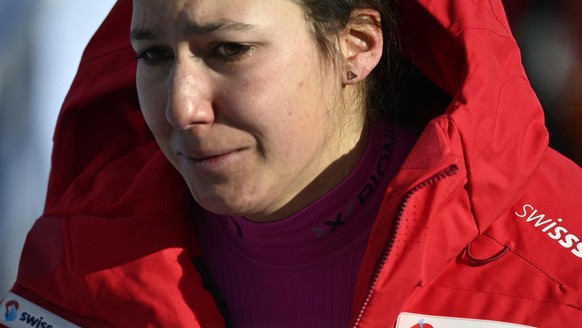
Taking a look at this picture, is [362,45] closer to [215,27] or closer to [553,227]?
[215,27]

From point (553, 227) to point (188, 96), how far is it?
718 millimetres

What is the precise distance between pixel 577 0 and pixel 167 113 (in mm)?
1177

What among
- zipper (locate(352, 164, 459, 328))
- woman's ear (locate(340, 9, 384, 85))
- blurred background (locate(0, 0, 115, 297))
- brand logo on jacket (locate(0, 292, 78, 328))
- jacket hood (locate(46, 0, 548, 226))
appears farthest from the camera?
blurred background (locate(0, 0, 115, 297))

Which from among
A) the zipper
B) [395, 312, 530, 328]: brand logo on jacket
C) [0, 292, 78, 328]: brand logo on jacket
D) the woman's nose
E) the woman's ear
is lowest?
[395, 312, 530, 328]: brand logo on jacket

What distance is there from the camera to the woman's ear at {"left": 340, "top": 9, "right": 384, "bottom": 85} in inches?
69.9

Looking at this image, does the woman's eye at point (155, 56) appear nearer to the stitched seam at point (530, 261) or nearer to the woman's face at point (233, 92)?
the woman's face at point (233, 92)

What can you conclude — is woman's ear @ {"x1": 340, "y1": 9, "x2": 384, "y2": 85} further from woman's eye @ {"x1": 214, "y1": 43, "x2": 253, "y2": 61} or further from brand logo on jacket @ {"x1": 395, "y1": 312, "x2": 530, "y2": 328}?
brand logo on jacket @ {"x1": 395, "y1": 312, "x2": 530, "y2": 328}

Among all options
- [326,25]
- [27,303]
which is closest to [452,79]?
[326,25]

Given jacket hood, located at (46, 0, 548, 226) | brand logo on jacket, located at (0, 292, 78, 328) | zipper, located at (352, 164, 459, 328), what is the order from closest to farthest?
zipper, located at (352, 164, 459, 328) < jacket hood, located at (46, 0, 548, 226) < brand logo on jacket, located at (0, 292, 78, 328)

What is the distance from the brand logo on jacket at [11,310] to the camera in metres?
1.92

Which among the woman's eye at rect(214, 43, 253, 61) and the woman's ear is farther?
the woman's ear

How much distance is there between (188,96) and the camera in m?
1.59

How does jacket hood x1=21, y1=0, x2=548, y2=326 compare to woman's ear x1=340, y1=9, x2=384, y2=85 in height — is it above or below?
below

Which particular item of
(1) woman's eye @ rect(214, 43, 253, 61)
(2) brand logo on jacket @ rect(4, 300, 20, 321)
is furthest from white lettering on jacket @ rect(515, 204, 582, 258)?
(2) brand logo on jacket @ rect(4, 300, 20, 321)
